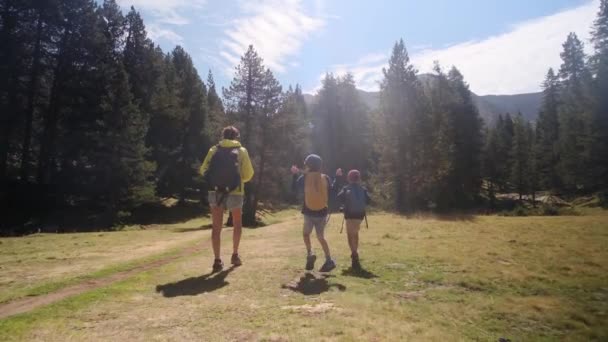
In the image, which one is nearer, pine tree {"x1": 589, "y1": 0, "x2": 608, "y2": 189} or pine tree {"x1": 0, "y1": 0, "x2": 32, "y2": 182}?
pine tree {"x1": 0, "y1": 0, "x2": 32, "y2": 182}

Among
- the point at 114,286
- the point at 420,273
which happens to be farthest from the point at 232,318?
the point at 420,273

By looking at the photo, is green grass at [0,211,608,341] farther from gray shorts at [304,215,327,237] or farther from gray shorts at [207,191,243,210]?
gray shorts at [207,191,243,210]

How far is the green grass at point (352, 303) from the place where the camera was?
13.8 ft

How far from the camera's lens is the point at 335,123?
55.0 meters

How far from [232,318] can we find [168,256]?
605cm

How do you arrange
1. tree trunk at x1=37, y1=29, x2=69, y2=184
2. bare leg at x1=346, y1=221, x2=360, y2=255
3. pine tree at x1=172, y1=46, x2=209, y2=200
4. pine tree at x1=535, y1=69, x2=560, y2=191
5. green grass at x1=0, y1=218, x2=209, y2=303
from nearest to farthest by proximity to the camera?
green grass at x1=0, y1=218, x2=209, y2=303
bare leg at x1=346, y1=221, x2=360, y2=255
tree trunk at x1=37, y1=29, x2=69, y2=184
pine tree at x1=172, y1=46, x2=209, y2=200
pine tree at x1=535, y1=69, x2=560, y2=191

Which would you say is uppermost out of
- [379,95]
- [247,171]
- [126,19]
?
[126,19]

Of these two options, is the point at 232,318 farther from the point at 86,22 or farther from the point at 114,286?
the point at 86,22

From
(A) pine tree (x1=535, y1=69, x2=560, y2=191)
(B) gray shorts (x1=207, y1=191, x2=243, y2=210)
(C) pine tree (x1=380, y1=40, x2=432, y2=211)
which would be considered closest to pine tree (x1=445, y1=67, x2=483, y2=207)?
(C) pine tree (x1=380, y1=40, x2=432, y2=211)

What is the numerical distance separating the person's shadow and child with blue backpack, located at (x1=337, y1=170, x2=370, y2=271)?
120 inches

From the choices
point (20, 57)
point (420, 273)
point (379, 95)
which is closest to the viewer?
point (420, 273)

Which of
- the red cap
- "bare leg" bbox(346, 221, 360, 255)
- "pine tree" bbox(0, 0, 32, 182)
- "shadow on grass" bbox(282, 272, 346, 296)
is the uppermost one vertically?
Result: "pine tree" bbox(0, 0, 32, 182)

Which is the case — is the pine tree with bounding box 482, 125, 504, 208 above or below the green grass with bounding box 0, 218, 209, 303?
above

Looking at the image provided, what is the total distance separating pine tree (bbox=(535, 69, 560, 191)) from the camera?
5159cm
